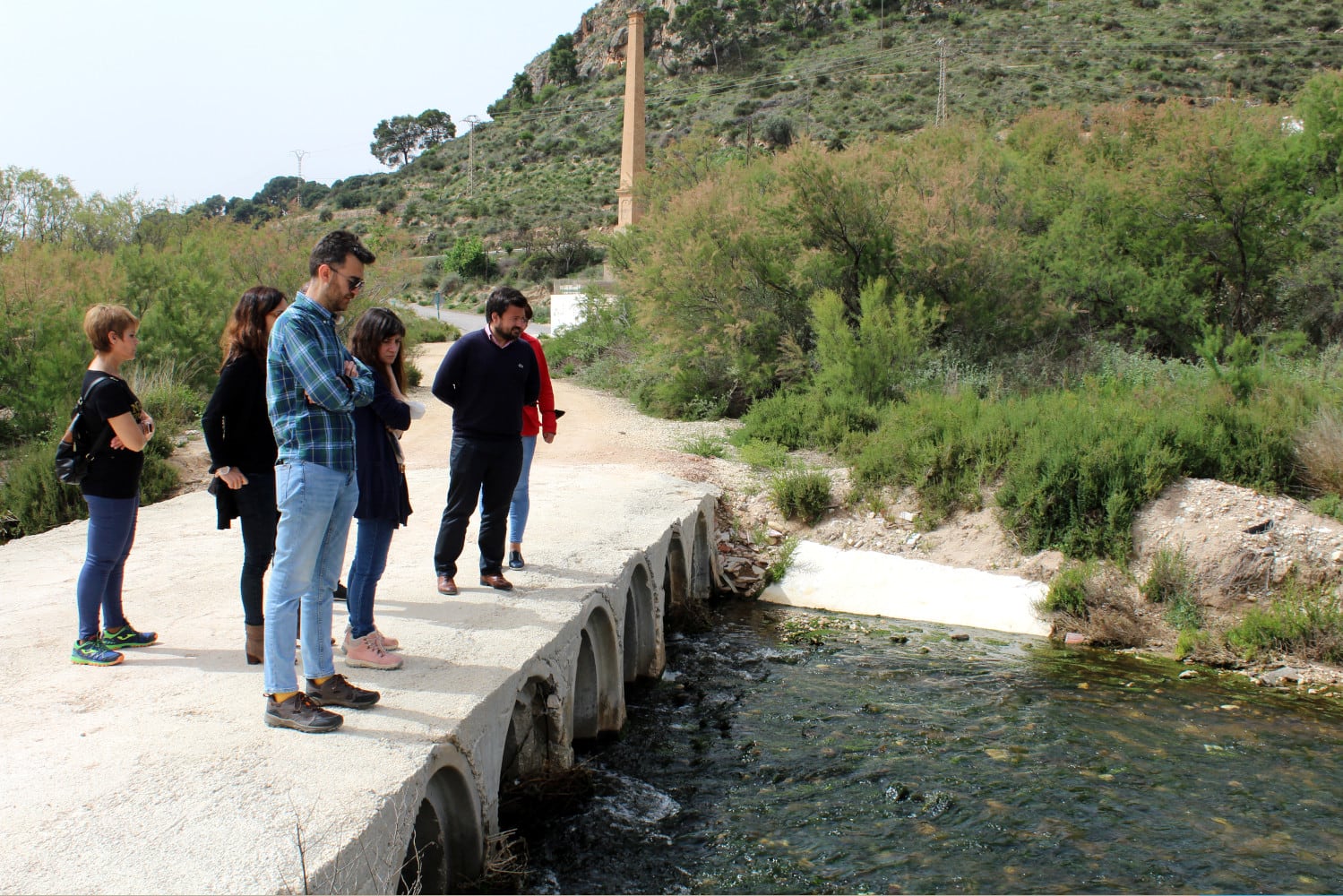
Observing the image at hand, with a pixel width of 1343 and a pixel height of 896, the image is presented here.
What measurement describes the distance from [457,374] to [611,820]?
9.51 feet

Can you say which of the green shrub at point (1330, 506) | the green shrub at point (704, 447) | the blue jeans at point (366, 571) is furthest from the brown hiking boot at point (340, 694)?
the green shrub at point (704, 447)

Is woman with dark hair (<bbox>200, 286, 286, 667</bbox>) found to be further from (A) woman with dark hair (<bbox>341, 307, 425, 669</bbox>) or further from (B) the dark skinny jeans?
(A) woman with dark hair (<bbox>341, 307, 425, 669</bbox>)

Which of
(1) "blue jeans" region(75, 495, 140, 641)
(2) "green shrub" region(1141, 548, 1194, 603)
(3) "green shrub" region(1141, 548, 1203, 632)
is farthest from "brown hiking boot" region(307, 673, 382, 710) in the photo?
(2) "green shrub" region(1141, 548, 1194, 603)

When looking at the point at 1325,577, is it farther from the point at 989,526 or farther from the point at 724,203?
the point at 724,203

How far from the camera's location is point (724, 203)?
19.3 meters

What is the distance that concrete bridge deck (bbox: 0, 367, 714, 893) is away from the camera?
11.4ft

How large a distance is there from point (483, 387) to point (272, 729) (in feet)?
9.17

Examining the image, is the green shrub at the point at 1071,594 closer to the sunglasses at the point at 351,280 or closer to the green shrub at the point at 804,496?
the green shrub at the point at 804,496

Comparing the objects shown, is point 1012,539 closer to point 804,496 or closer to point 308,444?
point 804,496

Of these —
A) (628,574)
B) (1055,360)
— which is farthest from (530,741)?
(1055,360)

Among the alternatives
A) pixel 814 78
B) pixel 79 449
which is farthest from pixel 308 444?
pixel 814 78

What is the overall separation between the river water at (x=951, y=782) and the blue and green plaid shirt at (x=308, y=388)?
232 centimetres

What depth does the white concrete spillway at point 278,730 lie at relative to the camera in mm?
3482

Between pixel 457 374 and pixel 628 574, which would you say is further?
pixel 628 574
